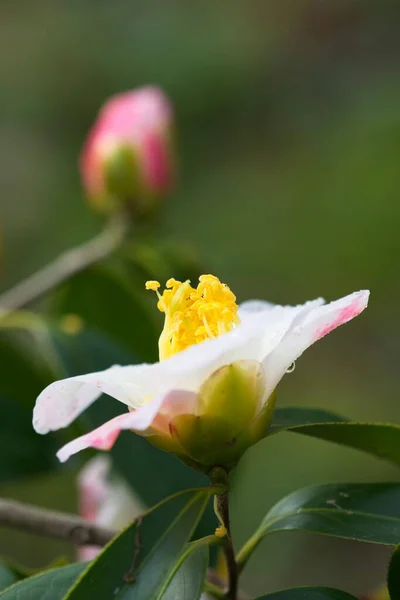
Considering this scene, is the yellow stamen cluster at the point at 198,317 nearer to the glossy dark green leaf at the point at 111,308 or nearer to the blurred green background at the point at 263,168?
the glossy dark green leaf at the point at 111,308

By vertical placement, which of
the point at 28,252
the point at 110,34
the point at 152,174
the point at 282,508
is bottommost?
the point at 282,508

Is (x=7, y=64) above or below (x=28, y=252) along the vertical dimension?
above

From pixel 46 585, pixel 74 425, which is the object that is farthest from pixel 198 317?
pixel 74 425

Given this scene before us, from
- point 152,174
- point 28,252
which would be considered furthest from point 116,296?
point 28,252

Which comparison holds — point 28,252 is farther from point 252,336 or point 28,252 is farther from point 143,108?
point 252,336

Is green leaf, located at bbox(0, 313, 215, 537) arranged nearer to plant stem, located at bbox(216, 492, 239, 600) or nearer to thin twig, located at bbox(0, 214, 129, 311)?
thin twig, located at bbox(0, 214, 129, 311)

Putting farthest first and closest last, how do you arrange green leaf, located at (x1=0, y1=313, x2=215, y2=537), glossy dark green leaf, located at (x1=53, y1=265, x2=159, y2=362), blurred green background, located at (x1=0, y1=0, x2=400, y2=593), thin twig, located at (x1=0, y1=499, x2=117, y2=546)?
blurred green background, located at (x1=0, y1=0, x2=400, y2=593), glossy dark green leaf, located at (x1=53, y1=265, x2=159, y2=362), green leaf, located at (x1=0, y1=313, x2=215, y2=537), thin twig, located at (x1=0, y1=499, x2=117, y2=546)

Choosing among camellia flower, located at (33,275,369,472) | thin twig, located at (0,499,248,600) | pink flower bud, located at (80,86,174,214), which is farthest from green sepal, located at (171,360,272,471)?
pink flower bud, located at (80,86,174,214)
